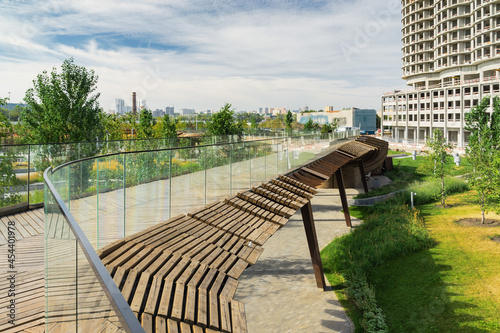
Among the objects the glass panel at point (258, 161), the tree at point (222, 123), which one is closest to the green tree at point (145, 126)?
the tree at point (222, 123)

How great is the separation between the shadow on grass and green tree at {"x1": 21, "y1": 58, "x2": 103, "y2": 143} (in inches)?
699

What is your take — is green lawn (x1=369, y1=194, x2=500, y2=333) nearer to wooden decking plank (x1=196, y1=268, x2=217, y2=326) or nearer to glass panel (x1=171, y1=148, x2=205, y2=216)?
glass panel (x1=171, y1=148, x2=205, y2=216)

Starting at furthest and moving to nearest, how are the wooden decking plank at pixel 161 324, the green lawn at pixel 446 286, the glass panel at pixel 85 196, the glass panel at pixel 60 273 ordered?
the green lawn at pixel 446 286 < the glass panel at pixel 85 196 < the wooden decking plank at pixel 161 324 < the glass panel at pixel 60 273

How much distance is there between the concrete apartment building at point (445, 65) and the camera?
238 feet

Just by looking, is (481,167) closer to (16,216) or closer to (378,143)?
(378,143)

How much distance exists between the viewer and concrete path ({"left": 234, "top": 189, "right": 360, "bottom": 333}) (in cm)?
1162

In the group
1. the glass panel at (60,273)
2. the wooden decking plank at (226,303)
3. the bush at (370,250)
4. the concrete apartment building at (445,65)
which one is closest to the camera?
the glass panel at (60,273)

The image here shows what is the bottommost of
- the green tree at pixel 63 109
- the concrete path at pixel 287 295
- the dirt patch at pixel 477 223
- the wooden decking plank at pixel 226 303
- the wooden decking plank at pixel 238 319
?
the concrete path at pixel 287 295

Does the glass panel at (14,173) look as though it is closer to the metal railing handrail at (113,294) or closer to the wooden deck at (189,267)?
the wooden deck at (189,267)

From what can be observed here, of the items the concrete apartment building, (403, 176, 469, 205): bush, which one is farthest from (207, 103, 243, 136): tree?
the concrete apartment building

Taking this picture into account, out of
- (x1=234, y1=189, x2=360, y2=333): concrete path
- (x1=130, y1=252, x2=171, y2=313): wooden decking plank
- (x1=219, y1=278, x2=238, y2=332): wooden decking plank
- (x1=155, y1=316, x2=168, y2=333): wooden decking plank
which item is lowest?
(x1=234, y1=189, x2=360, y2=333): concrete path

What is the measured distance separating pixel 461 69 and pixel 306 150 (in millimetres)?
76991

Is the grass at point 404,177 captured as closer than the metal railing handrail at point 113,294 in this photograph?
No

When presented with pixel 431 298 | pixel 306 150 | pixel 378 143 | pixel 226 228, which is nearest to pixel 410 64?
pixel 378 143
